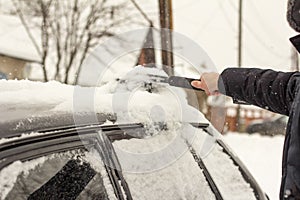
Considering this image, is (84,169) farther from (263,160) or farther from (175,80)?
(263,160)

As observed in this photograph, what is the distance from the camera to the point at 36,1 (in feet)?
50.4

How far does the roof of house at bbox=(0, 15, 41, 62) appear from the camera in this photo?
56.0ft

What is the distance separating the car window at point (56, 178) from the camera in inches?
66.7

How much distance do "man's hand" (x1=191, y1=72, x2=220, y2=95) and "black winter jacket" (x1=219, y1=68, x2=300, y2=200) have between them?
0.17 feet

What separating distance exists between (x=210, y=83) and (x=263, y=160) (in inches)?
407

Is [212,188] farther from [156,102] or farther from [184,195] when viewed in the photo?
[156,102]

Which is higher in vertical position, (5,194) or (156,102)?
(156,102)

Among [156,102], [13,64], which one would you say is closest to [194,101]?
[156,102]

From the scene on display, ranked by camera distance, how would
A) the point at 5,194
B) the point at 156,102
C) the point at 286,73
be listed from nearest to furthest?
1. the point at 5,194
2. the point at 286,73
3. the point at 156,102

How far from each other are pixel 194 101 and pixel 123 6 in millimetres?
12917

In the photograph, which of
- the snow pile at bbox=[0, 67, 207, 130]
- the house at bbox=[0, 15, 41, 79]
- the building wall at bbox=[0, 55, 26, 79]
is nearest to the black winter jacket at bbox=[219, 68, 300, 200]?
the snow pile at bbox=[0, 67, 207, 130]

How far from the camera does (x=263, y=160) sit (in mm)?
12234

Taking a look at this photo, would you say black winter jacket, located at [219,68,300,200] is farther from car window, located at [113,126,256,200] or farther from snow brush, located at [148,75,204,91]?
car window, located at [113,126,256,200]

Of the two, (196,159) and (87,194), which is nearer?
(87,194)
